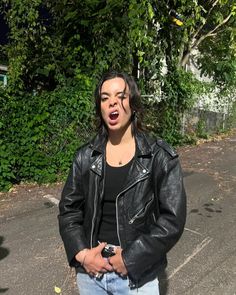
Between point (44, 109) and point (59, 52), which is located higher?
point (59, 52)

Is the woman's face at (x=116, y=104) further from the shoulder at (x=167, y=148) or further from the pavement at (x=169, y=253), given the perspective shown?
the pavement at (x=169, y=253)

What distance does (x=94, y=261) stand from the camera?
6.50ft

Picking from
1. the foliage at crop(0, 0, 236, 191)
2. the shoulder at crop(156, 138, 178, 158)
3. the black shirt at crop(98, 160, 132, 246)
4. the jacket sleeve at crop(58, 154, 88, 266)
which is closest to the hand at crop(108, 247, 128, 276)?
the black shirt at crop(98, 160, 132, 246)

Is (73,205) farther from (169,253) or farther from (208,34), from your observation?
(208,34)

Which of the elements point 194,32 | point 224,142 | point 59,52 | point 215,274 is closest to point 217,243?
point 215,274

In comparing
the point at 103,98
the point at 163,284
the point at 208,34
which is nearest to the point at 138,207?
the point at 103,98

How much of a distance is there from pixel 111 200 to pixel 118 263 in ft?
1.00

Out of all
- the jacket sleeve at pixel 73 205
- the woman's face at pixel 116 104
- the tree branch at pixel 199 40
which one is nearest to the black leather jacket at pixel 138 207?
the jacket sleeve at pixel 73 205

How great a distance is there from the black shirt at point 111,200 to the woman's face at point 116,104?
0.69 ft

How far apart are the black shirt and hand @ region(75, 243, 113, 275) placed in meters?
0.08

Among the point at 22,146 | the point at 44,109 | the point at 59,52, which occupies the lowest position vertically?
the point at 22,146

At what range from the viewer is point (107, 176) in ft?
6.80

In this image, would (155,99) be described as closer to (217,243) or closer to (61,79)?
(61,79)

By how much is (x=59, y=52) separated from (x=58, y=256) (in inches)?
195
